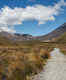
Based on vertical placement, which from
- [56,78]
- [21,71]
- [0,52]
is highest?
[0,52]

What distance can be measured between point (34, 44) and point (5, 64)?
25.5ft

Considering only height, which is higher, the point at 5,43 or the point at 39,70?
the point at 5,43

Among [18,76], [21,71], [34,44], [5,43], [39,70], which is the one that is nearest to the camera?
[18,76]

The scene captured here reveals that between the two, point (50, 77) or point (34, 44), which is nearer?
point (50, 77)

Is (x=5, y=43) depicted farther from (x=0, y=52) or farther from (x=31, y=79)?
(x=31, y=79)

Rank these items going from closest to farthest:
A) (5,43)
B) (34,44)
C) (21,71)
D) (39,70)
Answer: (21,71) → (39,70) → (5,43) → (34,44)

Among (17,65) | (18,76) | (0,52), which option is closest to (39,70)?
(17,65)

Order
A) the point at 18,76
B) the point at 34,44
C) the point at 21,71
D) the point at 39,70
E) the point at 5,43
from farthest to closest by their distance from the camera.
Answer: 1. the point at 34,44
2. the point at 5,43
3. the point at 39,70
4. the point at 21,71
5. the point at 18,76

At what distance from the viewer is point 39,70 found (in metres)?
6.50

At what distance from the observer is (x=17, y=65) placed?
544cm

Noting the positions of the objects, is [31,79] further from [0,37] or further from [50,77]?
[0,37]

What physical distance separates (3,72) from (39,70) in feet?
7.01

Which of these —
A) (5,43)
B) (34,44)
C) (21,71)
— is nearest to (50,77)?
(21,71)

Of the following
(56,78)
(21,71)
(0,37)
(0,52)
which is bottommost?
(56,78)
